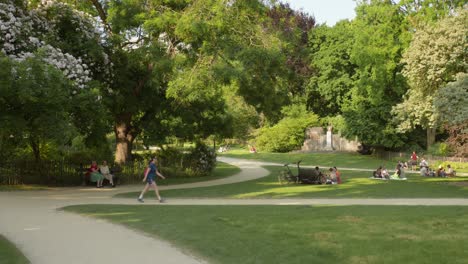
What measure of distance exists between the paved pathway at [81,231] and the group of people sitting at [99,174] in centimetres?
365

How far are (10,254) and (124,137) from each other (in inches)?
706

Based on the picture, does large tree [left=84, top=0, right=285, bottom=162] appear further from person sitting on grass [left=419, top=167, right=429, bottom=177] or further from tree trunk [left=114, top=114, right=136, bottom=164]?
person sitting on grass [left=419, top=167, right=429, bottom=177]

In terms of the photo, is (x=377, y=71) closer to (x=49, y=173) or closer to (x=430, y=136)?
(x=430, y=136)

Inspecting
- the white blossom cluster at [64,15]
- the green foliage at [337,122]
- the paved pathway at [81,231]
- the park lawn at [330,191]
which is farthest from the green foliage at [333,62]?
the paved pathway at [81,231]

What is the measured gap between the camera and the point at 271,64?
20.9 meters

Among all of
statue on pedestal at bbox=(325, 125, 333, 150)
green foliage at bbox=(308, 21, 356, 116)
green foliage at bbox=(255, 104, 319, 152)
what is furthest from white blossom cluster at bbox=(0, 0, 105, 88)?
statue on pedestal at bbox=(325, 125, 333, 150)

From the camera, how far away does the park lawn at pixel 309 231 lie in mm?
8625

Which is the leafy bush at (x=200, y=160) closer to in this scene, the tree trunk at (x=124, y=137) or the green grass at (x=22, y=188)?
the tree trunk at (x=124, y=137)

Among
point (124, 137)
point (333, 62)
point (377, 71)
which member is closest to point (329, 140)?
point (333, 62)

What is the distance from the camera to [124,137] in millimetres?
26531

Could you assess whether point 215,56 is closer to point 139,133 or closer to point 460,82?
point 139,133

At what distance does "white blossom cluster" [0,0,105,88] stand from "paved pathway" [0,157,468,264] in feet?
16.3

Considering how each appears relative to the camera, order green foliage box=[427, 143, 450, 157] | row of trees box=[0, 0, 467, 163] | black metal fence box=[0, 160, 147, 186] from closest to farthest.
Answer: row of trees box=[0, 0, 467, 163] → black metal fence box=[0, 160, 147, 186] → green foliage box=[427, 143, 450, 157]

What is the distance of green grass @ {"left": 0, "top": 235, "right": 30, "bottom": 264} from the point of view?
8.30 meters
